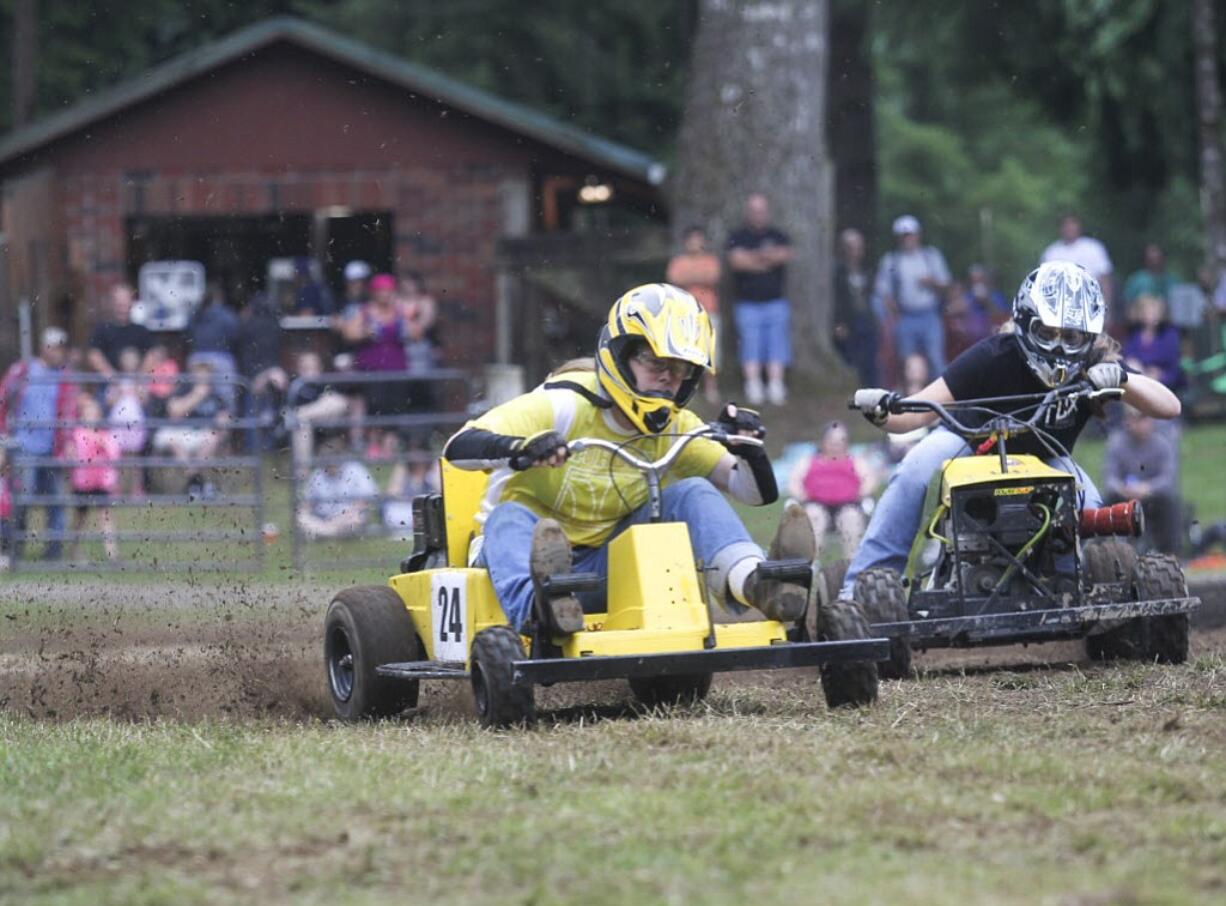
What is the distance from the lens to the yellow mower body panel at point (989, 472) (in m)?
9.53

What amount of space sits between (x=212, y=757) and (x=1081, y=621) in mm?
3702

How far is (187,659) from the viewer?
434 inches

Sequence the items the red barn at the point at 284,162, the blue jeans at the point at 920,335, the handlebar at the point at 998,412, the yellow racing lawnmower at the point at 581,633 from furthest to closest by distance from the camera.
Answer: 1. the red barn at the point at 284,162
2. the blue jeans at the point at 920,335
3. the handlebar at the point at 998,412
4. the yellow racing lawnmower at the point at 581,633

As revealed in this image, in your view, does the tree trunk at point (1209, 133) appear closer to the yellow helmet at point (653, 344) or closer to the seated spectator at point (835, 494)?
the seated spectator at point (835, 494)

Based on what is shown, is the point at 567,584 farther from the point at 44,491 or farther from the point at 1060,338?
the point at 44,491

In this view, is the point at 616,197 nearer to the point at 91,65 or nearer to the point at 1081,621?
the point at 91,65

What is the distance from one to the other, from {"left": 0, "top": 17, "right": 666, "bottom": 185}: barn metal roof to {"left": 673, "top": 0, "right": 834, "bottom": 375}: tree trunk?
324 cm

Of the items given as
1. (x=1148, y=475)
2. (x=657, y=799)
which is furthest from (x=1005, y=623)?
(x=1148, y=475)

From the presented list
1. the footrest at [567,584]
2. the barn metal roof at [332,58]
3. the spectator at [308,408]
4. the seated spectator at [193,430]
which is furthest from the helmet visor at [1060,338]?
the barn metal roof at [332,58]

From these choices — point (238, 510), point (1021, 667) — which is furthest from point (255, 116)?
point (1021, 667)

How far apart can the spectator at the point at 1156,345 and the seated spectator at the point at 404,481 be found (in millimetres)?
6164

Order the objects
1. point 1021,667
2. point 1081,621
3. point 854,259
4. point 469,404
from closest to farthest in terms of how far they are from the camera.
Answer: point 1081,621 → point 1021,667 → point 469,404 → point 854,259

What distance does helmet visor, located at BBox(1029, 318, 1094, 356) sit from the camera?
9.77 meters

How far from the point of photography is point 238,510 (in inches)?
653
